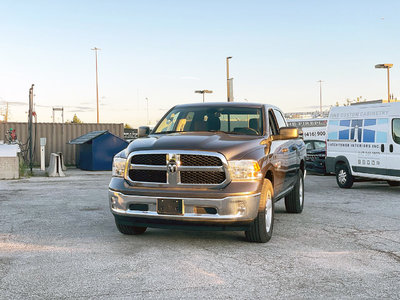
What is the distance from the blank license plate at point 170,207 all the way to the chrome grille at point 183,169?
0.68 ft

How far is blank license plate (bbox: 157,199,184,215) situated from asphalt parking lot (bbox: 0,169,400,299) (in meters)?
0.47

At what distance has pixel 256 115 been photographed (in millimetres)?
7645

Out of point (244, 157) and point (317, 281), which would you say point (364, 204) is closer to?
point (244, 157)

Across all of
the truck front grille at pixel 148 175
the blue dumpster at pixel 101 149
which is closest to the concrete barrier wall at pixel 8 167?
the blue dumpster at pixel 101 149

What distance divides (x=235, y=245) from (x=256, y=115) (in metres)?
2.17

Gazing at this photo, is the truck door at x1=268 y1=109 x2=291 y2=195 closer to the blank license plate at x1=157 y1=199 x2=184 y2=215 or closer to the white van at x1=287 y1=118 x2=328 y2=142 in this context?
the blank license plate at x1=157 y1=199 x2=184 y2=215

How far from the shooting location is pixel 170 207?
6102 millimetres

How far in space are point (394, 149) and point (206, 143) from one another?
8.26 metres

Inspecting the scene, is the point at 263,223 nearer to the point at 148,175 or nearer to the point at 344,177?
the point at 148,175

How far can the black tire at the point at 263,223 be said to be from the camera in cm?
632

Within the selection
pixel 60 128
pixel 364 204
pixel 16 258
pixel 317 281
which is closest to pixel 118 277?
pixel 16 258

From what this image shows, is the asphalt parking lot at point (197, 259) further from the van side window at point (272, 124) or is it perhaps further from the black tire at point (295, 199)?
the van side window at point (272, 124)

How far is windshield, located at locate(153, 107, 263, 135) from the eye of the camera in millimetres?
7438

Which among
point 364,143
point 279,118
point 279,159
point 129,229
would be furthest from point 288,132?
point 364,143
